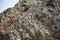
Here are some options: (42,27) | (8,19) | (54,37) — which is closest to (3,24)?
(8,19)

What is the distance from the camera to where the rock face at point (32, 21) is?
173 inches

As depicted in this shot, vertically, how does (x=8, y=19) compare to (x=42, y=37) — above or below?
above

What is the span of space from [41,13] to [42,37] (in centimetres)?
75

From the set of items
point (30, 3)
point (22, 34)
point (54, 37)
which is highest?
point (30, 3)

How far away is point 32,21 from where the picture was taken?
4695 mm

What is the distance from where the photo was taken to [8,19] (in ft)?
16.0

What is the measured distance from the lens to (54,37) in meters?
4.51

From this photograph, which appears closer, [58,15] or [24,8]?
[58,15]

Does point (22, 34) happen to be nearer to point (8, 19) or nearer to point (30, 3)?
point (8, 19)

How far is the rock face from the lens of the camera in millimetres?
4406

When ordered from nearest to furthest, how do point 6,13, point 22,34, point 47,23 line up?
1. point 22,34
2. point 47,23
3. point 6,13

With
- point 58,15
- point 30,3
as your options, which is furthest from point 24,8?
point 58,15

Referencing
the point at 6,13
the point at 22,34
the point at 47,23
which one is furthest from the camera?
the point at 6,13

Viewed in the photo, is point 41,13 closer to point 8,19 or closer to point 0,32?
point 8,19
